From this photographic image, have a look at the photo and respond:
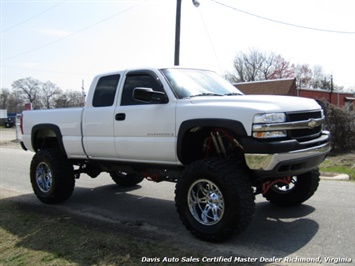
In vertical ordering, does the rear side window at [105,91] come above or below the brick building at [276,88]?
below

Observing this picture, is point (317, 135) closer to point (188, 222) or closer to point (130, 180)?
point (188, 222)

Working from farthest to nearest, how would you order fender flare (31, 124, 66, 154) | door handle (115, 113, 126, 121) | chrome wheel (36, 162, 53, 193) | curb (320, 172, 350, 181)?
curb (320, 172, 350, 181) → chrome wheel (36, 162, 53, 193) → fender flare (31, 124, 66, 154) → door handle (115, 113, 126, 121)

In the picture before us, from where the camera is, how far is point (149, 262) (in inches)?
156

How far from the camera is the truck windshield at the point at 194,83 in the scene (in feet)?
16.8

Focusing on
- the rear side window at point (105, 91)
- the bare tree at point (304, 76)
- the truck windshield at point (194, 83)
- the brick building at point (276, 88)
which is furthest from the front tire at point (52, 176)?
the bare tree at point (304, 76)

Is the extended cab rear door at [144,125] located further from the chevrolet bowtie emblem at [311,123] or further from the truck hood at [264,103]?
the chevrolet bowtie emblem at [311,123]

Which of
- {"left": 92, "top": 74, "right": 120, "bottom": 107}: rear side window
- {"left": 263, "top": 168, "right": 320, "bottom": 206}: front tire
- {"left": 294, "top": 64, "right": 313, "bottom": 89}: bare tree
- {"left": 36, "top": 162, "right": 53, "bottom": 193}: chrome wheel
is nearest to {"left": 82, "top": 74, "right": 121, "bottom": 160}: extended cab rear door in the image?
{"left": 92, "top": 74, "right": 120, "bottom": 107}: rear side window

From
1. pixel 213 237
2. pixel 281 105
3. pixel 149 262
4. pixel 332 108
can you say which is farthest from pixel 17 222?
pixel 332 108

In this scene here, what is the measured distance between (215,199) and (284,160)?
937mm

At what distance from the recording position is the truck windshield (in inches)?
202

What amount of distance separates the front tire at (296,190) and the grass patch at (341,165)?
4104 mm

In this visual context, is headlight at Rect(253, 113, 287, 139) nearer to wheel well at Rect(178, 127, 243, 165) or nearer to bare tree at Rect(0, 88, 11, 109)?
wheel well at Rect(178, 127, 243, 165)

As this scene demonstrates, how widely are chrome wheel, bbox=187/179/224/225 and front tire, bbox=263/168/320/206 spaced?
5.38ft

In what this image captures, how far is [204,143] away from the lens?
505 centimetres
